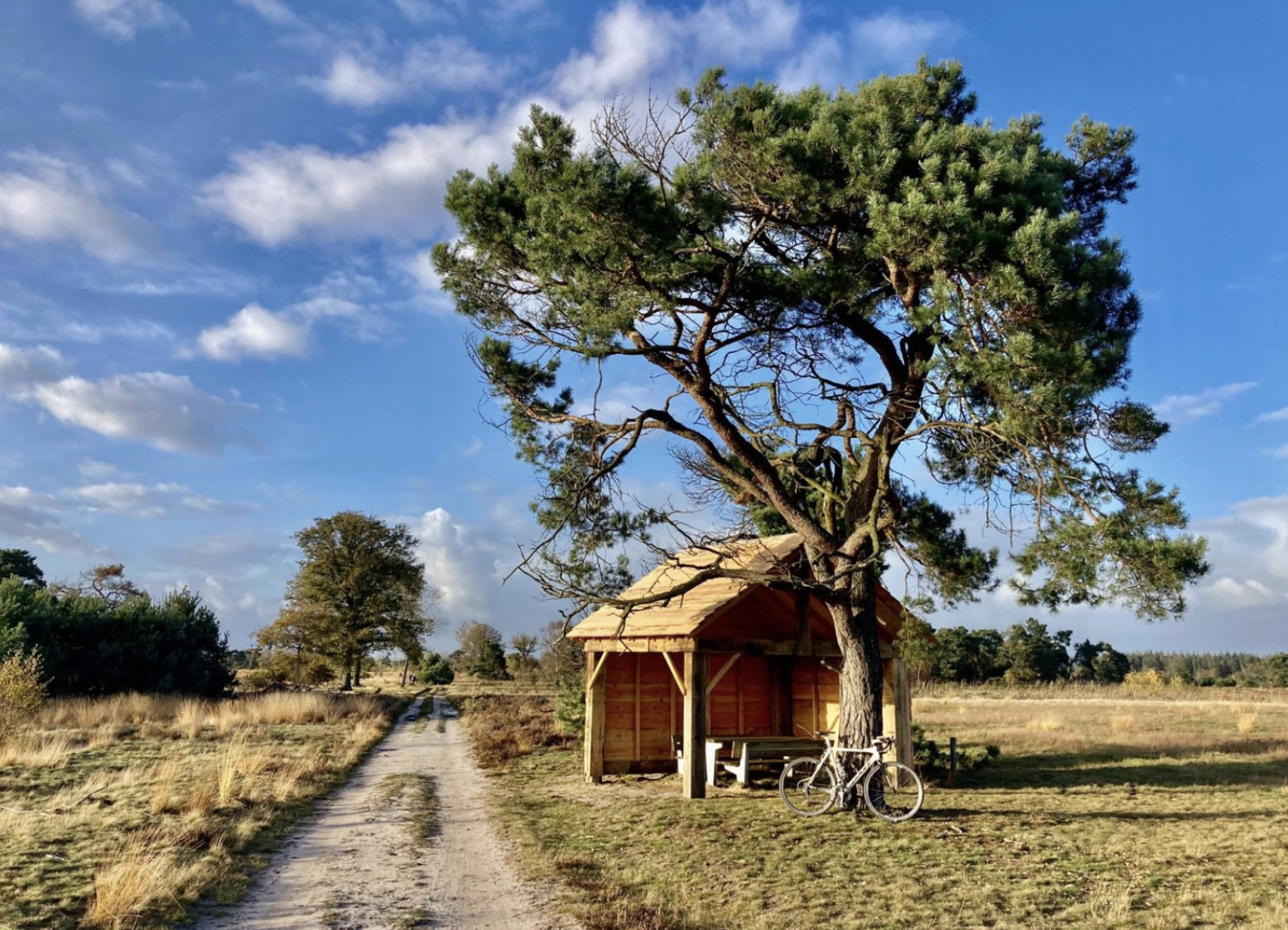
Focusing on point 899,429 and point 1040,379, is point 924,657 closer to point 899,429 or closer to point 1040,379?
point 899,429

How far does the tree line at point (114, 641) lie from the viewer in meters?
25.4

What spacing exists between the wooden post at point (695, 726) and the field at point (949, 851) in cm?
36

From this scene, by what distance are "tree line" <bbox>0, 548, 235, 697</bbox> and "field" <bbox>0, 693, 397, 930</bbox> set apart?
6.30 m

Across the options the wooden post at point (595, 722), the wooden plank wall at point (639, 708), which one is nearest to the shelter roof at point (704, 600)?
the wooden post at point (595, 722)

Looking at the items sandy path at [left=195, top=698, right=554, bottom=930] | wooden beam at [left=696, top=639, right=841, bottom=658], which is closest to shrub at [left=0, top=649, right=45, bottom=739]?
sandy path at [left=195, top=698, right=554, bottom=930]

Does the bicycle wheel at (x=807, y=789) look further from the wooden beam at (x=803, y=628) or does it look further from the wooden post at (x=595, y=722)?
the wooden post at (x=595, y=722)

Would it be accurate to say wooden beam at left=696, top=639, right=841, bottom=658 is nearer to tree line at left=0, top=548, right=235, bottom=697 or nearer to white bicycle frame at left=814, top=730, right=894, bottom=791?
white bicycle frame at left=814, top=730, right=894, bottom=791

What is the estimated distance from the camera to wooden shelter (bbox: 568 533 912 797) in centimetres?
1282

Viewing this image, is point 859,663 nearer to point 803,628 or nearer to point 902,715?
point 803,628

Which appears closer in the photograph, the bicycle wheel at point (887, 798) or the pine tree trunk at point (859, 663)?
the bicycle wheel at point (887, 798)

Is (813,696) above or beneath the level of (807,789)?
above

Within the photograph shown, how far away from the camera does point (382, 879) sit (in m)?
7.23

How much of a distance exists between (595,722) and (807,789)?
179 inches

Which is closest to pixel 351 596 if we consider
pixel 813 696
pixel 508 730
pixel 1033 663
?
pixel 508 730
